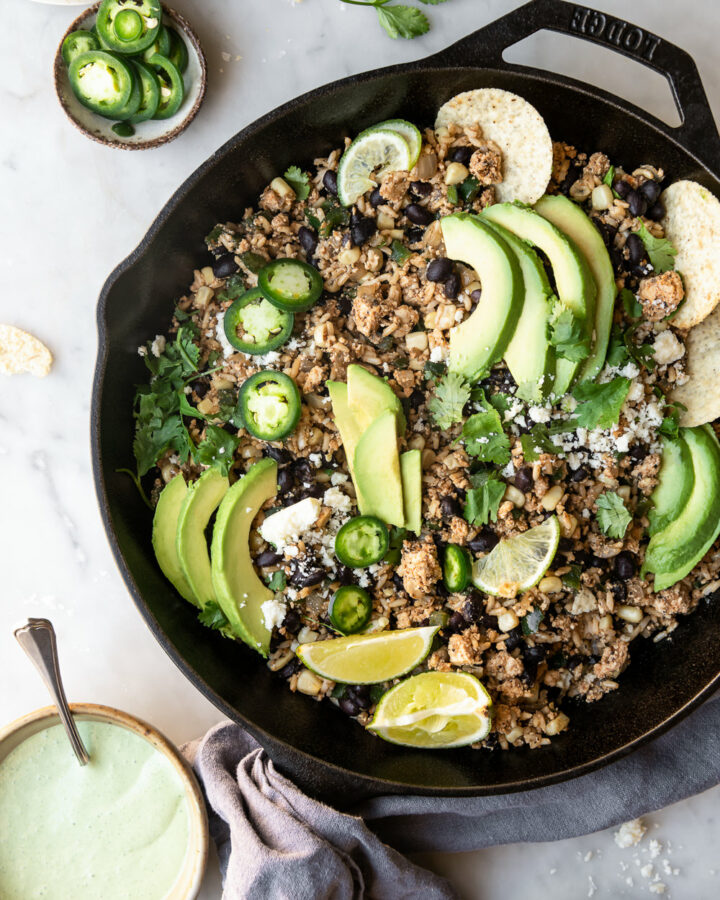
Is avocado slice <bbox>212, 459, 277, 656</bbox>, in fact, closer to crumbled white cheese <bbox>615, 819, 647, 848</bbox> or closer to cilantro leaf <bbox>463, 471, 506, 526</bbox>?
cilantro leaf <bbox>463, 471, 506, 526</bbox>

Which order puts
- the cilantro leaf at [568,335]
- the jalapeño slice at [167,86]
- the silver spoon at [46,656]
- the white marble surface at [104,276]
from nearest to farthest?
1. the cilantro leaf at [568,335]
2. the silver spoon at [46,656]
3. the jalapeño slice at [167,86]
4. the white marble surface at [104,276]

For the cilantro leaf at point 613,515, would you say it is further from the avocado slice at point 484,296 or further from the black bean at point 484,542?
the avocado slice at point 484,296

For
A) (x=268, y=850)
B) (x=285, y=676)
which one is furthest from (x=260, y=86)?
(x=268, y=850)

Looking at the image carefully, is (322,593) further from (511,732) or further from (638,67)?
(638,67)

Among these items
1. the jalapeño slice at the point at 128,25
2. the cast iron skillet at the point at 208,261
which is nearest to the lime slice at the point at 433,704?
the cast iron skillet at the point at 208,261

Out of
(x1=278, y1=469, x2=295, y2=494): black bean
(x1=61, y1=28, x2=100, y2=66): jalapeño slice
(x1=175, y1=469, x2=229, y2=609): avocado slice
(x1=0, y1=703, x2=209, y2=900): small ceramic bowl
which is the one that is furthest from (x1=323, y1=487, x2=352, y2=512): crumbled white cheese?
(x1=61, y1=28, x2=100, y2=66): jalapeño slice

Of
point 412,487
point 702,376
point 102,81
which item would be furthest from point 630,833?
point 102,81

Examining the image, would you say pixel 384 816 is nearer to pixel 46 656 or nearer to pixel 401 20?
pixel 46 656
